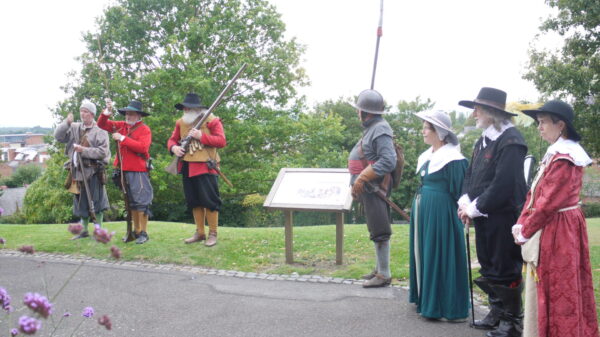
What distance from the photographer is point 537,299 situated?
142 inches

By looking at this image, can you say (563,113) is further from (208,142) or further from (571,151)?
(208,142)

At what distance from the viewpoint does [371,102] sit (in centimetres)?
558

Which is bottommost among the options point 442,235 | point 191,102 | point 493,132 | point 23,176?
point 23,176

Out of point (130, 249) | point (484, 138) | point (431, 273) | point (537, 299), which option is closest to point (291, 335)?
point (431, 273)

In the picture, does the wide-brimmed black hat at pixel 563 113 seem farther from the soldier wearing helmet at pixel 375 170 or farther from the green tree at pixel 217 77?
the green tree at pixel 217 77

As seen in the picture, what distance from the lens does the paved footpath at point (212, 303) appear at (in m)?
4.52

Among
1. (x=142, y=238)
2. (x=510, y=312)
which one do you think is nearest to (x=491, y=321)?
(x=510, y=312)

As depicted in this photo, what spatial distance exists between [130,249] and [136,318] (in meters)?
2.90

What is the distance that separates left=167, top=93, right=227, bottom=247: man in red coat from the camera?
24.0ft

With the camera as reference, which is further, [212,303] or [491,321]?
[212,303]

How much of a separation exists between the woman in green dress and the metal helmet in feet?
2.93

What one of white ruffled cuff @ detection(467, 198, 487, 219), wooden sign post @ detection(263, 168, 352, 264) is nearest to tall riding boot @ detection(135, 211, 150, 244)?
wooden sign post @ detection(263, 168, 352, 264)

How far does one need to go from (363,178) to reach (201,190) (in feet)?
9.67

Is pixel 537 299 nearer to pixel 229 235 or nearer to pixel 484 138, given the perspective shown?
pixel 484 138
